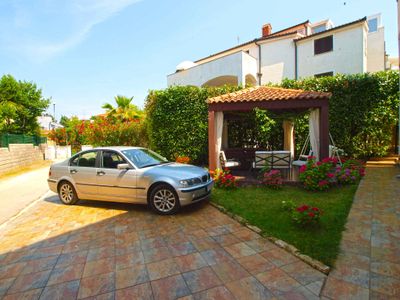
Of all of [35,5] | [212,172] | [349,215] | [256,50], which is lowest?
[349,215]

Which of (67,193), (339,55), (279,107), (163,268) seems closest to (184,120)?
(279,107)

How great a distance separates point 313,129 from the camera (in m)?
8.59

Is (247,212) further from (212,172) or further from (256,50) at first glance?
(256,50)

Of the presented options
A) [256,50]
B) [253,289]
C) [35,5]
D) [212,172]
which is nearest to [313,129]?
[212,172]

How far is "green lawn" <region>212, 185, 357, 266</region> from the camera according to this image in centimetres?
363

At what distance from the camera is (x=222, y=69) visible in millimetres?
17641

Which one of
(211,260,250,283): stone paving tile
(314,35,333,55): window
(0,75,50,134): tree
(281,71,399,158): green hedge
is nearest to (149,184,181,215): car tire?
(211,260,250,283): stone paving tile

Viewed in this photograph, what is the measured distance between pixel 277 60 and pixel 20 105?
2041 cm

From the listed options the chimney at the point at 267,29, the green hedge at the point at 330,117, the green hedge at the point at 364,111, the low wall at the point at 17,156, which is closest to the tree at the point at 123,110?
the low wall at the point at 17,156

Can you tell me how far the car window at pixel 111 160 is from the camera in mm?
5961

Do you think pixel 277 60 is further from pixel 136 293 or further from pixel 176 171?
pixel 136 293

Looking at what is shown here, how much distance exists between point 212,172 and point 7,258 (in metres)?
5.52

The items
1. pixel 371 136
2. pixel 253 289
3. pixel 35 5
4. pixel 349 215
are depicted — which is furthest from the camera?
pixel 371 136

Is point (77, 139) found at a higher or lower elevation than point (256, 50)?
lower
